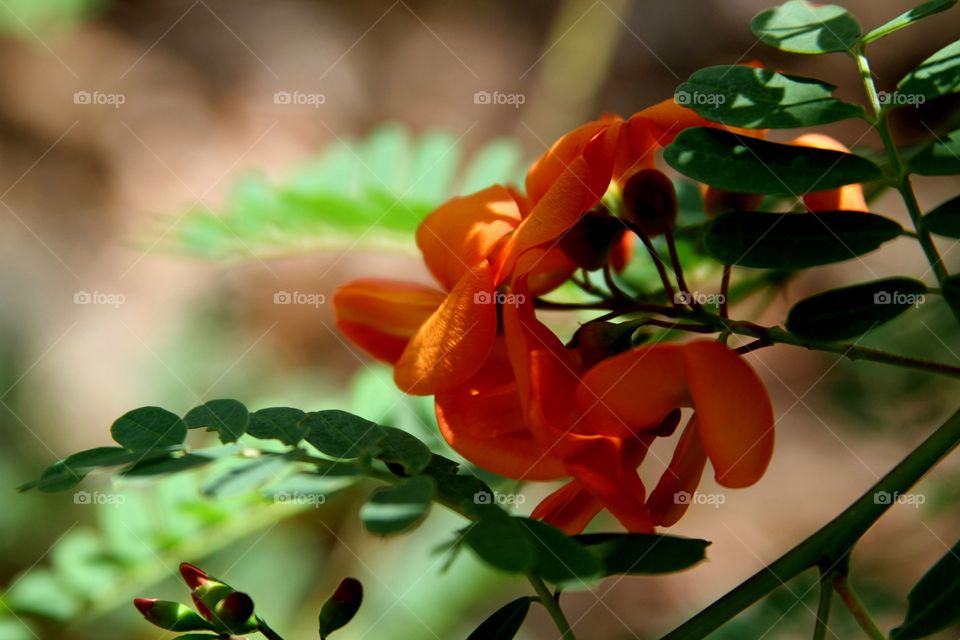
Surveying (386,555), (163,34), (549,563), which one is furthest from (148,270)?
(549,563)

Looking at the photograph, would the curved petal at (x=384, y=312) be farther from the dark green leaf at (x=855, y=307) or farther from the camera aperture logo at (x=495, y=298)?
the dark green leaf at (x=855, y=307)

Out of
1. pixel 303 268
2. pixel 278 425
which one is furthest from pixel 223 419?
pixel 303 268

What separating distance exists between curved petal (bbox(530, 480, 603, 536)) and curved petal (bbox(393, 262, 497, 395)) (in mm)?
118

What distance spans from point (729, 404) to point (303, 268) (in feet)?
8.14

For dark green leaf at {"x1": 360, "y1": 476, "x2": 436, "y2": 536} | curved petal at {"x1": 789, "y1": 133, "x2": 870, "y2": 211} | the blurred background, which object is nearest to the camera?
dark green leaf at {"x1": 360, "y1": 476, "x2": 436, "y2": 536}

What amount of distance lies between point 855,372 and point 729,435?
1.06 m

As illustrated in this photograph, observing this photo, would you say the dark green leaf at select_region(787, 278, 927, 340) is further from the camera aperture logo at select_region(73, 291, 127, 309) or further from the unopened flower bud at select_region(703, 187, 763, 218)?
the camera aperture logo at select_region(73, 291, 127, 309)

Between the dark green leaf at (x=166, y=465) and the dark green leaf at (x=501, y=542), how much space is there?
18 cm

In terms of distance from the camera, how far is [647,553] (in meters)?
0.67

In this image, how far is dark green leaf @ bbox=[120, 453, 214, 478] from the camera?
2.18 feet

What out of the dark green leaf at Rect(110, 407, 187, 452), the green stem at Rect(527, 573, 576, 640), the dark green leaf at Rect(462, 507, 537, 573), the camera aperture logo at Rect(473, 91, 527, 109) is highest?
the camera aperture logo at Rect(473, 91, 527, 109)

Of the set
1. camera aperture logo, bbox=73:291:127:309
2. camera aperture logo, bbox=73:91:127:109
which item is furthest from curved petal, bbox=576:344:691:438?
camera aperture logo, bbox=73:91:127:109

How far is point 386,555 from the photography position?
206 centimetres

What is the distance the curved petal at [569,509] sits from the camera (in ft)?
2.61
